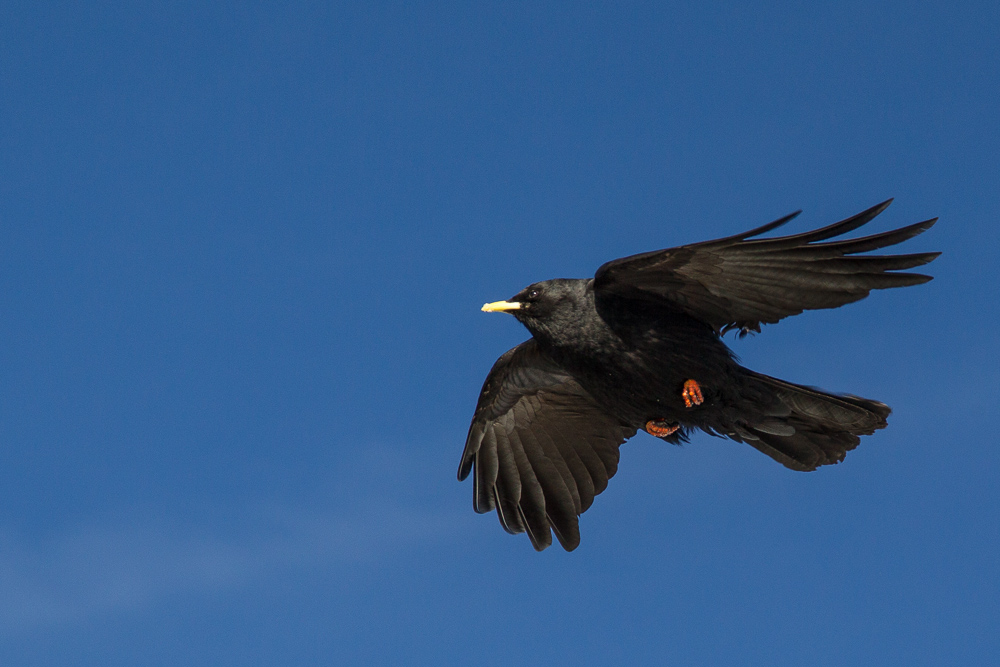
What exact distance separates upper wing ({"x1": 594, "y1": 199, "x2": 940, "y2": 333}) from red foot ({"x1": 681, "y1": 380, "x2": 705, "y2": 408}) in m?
0.55

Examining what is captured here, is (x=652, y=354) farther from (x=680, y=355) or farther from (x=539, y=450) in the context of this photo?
(x=539, y=450)

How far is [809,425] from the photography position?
958 centimetres

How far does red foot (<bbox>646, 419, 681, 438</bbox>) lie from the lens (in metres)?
9.98

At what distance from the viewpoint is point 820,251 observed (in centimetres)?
793

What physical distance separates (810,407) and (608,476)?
246 cm

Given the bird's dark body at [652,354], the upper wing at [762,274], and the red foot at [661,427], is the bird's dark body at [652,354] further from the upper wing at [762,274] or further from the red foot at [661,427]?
the red foot at [661,427]

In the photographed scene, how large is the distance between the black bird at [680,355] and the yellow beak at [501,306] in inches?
0.6

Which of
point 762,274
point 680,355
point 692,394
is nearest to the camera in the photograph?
point 762,274

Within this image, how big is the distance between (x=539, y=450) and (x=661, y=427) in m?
1.61

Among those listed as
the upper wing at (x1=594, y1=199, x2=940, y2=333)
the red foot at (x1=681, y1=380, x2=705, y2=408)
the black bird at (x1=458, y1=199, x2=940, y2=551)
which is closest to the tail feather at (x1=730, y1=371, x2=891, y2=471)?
the black bird at (x1=458, y1=199, x2=940, y2=551)

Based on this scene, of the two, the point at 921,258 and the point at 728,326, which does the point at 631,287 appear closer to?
the point at 728,326

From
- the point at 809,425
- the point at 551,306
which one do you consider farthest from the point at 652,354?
the point at 809,425

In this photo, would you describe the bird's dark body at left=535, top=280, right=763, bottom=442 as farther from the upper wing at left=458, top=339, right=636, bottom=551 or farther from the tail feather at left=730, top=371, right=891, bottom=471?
the upper wing at left=458, top=339, right=636, bottom=551

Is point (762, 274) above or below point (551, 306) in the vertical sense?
below
